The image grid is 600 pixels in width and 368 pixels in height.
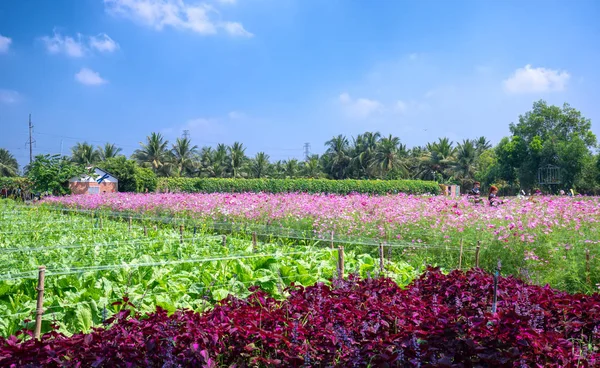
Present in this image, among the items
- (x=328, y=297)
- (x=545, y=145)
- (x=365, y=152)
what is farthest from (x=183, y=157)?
(x=328, y=297)

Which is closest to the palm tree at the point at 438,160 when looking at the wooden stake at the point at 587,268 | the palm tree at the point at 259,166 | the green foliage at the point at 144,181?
the palm tree at the point at 259,166

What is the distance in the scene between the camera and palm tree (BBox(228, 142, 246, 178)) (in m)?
51.9

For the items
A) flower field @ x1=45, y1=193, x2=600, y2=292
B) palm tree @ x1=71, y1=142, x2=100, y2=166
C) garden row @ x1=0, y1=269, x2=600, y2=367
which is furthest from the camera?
palm tree @ x1=71, y1=142, x2=100, y2=166

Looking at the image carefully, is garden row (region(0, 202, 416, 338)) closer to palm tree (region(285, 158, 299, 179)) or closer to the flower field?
the flower field

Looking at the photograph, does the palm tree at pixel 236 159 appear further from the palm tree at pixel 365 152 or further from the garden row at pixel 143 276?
the garden row at pixel 143 276

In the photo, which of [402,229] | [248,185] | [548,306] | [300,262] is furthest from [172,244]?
[248,185]

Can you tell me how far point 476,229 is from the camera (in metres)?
7.74

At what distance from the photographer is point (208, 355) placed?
2578mm

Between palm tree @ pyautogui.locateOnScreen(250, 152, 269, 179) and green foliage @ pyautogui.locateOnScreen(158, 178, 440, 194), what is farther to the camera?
palm tree @ pyautogui.locateOnScreen(250, 152, 269, 179)

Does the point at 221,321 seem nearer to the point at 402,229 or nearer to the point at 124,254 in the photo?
the point at 124,254

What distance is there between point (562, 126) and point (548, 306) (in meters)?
47.1

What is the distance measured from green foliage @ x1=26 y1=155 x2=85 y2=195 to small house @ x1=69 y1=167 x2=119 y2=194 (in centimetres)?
48

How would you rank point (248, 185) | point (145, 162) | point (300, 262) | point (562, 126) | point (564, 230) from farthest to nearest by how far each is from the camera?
point (145, 162) → point (562, 126) → point (248, 185) → point (564, 230) → point (300, 262)

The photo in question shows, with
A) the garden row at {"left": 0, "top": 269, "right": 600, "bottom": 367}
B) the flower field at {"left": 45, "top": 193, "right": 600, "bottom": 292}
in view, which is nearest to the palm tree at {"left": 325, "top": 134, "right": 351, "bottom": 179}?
the flower field at {"left": 45, "top": 193, "right": 600, "bottom": 292}
